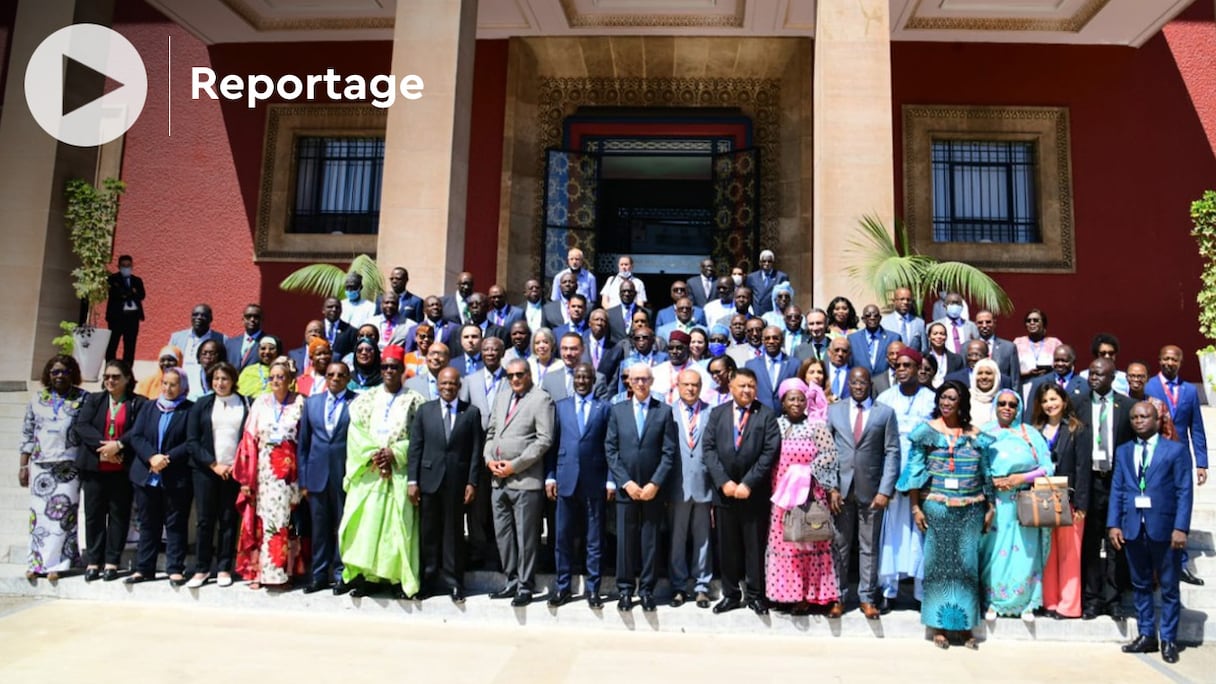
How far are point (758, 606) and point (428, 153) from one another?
5.63 meters

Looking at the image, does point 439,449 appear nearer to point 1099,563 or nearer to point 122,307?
point 1099,563

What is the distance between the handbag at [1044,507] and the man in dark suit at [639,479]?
217cm

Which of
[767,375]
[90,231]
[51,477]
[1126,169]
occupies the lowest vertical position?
[51,477]

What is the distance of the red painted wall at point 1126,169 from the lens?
1122 cm

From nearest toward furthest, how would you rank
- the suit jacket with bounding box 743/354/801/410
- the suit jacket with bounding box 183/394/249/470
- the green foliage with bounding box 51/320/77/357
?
the suit jacket with bounding box 183/394/249/470 → the suit jacket with bounding box 743/354/801/410 → the green foliage with bounding box 51/320/77/357

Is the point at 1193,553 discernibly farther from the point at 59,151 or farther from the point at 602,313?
the point at 59,151

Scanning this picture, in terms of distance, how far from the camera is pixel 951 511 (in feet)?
16.6

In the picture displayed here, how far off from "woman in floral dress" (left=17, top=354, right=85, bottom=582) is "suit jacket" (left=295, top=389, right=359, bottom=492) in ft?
5.56

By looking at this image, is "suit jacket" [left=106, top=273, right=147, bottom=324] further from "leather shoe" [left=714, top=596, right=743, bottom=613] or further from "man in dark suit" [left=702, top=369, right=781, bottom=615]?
"leather shoe" [left=714, top=596, right=743, bottom=613]

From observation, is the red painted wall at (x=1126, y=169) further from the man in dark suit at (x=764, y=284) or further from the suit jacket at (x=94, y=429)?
the suit jacket at (x=94, y=429)

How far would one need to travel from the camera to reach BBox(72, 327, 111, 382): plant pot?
30.9 ft

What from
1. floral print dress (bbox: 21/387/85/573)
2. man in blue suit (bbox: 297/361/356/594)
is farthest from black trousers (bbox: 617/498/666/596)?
floral print dress (bbox: 21/387/85/573)

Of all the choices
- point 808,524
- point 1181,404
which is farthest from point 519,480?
point 1181,404

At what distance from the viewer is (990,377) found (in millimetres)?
5621
